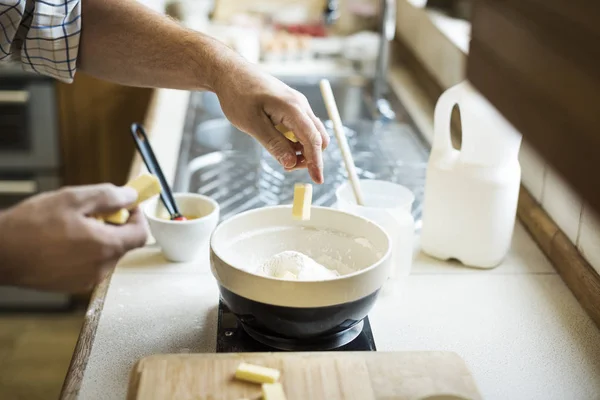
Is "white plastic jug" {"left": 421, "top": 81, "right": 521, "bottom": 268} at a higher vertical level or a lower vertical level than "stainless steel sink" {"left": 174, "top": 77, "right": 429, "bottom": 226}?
higher

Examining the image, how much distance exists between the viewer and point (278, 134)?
122cm

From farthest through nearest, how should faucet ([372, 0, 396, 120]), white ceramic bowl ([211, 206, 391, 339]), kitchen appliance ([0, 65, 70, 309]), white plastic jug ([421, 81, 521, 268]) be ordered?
kitchen appliance ([0, 65, 70, 309])
faucet ([372, 0, 396, 120])
white plastic jug ([421, 81, 521, 268])
white ceramic bowl ([211, 206, 391, 339])

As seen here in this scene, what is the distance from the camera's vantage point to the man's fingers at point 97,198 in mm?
883

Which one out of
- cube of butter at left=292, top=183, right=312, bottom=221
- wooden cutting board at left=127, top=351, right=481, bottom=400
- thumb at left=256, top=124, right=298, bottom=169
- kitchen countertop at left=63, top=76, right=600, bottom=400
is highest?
thumb at left=256, top=124, right=298, bottom=169

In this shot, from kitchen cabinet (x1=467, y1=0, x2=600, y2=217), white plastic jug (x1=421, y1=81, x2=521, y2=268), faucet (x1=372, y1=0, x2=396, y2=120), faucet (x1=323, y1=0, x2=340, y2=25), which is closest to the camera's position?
kitchen cabinet (x1=467, y1=0, x2=600, y2=217)

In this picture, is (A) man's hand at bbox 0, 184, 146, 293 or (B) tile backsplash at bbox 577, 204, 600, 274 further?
(B) tile backsplash at bbox 577, 204, 600, 274

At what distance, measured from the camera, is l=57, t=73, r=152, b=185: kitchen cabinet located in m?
2.74

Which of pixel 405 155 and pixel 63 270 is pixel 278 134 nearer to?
pixel 63 270

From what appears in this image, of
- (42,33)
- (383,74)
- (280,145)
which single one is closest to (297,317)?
(280,145)

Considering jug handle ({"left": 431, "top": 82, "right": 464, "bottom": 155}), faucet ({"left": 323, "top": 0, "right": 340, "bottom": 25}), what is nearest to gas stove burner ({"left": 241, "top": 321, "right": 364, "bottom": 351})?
jug handle ({"left": 431, "top": 82, "right": 464, "bottom": 155})

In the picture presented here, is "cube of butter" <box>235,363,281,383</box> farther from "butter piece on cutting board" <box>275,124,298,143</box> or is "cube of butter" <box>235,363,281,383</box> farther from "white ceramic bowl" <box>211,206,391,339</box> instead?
"butter piece on cutting board" <box>275,124,298,143</box>

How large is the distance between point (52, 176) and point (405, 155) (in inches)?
56.5

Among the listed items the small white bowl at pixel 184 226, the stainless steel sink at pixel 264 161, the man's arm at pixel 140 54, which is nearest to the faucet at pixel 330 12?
the stainless steel sink at pixel 264 161

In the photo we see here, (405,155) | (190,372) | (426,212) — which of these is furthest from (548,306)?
(405,155)
